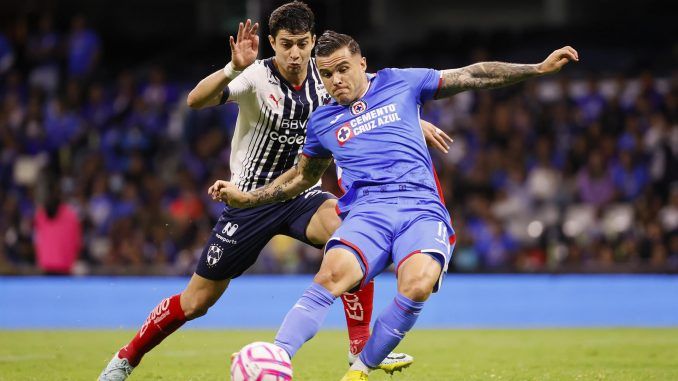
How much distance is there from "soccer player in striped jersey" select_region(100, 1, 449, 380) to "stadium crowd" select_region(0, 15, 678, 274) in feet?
23.6

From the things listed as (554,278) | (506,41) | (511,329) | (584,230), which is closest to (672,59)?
(506,41)

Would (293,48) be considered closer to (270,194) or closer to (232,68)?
(232,68)

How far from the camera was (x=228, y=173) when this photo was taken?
61.0 feet

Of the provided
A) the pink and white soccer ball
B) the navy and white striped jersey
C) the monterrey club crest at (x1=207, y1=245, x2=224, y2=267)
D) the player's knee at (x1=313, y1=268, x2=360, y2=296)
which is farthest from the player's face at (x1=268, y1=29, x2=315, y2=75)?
the pink and white soccer ball

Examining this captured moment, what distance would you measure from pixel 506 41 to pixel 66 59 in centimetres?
814

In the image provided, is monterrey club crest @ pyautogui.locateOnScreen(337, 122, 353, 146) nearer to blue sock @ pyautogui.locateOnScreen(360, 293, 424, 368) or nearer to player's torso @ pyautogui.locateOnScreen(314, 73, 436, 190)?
player's torso @ pyautogui.locateOnScreen(314, 73, 436, 190)

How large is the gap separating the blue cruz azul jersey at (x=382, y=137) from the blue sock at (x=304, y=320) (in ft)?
2.83

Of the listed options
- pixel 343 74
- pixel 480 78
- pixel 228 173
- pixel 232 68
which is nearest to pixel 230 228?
pixel 232 68

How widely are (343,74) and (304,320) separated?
65.0 inches

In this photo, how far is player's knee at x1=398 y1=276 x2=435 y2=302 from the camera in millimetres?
6676

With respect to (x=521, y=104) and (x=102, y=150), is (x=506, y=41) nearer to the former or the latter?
(x=521, y=104)

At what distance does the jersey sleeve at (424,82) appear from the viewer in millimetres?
7344

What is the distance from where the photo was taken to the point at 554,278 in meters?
15.0

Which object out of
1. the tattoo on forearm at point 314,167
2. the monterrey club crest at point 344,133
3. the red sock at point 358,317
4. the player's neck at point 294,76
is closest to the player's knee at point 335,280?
the monterrey club crest at point 344,133
